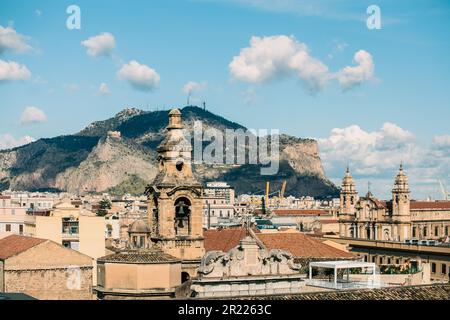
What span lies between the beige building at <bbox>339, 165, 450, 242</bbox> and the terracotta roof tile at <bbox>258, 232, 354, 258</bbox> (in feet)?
189

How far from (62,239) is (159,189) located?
19.3m

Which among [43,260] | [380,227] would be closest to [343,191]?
[380,227]

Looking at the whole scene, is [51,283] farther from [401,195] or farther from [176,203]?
[401,195]

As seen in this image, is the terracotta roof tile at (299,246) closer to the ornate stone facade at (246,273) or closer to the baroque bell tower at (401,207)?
the ornate stone facade at (246,273)

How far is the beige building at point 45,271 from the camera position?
6184 cm

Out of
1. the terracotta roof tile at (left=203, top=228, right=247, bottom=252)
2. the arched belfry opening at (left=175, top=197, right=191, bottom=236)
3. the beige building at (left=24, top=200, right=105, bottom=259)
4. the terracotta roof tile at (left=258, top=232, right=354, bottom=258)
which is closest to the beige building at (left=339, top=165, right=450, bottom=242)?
the terracotta roof tile at (left=258, top=232, right=354, bottom=258)

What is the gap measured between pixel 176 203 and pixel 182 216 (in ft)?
3.27

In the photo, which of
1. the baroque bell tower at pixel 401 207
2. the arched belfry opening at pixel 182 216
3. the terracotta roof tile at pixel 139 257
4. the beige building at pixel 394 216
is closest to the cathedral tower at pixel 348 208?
the beige building at pixel 394 216

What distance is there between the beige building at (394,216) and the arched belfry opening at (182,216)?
232ft

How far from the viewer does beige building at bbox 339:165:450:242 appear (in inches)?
4963

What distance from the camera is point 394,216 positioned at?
127 metres

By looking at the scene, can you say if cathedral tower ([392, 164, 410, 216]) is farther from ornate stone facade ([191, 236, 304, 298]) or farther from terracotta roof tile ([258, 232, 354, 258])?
ornate stone facade ([191, 236, 304, 298])

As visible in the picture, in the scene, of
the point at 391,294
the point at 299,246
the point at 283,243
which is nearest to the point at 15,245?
the point at 283,243
